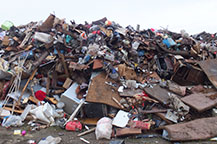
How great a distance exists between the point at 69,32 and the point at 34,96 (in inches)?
106

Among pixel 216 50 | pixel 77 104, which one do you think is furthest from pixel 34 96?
pixel 216 50

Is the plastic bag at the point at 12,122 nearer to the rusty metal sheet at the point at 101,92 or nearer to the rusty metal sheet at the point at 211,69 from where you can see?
the rusty metal sheet at the point at 101,92

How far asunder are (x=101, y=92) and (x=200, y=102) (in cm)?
266

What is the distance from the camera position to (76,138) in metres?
4.42

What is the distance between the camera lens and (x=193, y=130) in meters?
4.12

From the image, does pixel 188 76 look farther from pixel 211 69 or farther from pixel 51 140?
pixel 51 140

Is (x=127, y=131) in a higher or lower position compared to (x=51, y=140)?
higher

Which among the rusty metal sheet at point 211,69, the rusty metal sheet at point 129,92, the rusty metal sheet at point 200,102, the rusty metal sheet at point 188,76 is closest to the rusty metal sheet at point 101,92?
the rusty metal sheet at point 129,92

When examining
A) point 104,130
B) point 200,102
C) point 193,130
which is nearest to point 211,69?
point 200,102

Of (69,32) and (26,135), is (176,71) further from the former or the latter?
(26,135)

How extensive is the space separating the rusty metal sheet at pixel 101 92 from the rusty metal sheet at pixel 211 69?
3011 mm

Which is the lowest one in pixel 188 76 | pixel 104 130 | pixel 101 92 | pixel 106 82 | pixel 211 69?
pixel 104 130

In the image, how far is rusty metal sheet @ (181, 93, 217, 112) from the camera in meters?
4.61

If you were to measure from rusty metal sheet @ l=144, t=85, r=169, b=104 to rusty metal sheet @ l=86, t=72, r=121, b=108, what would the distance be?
92 cm
